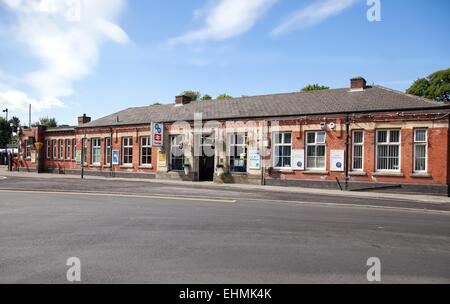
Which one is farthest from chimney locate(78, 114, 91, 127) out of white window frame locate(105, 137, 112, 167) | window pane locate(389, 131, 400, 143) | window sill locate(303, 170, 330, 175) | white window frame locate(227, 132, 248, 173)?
window pane locate(389, 131, 400, 143)

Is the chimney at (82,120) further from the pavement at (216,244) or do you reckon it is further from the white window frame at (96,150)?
the pavement at (216,244)

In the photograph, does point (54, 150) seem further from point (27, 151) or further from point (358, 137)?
point (358, 137)

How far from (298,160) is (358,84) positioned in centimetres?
757

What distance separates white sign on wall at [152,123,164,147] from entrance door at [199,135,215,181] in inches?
136

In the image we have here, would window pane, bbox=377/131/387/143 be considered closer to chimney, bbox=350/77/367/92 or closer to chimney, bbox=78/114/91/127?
chimney, bbox=350/77/367/92

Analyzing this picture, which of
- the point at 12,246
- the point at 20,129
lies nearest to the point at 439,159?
the point at 12,246

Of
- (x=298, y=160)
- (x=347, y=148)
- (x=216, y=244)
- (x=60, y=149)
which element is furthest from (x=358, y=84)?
(x=60, y=149)

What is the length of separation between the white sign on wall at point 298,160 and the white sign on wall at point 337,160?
1.91m

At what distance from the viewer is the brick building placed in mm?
19531

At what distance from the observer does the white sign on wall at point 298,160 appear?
22.6 metres

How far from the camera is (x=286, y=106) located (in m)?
25.0

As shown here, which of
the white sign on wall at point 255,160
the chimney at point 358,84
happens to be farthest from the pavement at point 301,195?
the chimney at point 358,84
